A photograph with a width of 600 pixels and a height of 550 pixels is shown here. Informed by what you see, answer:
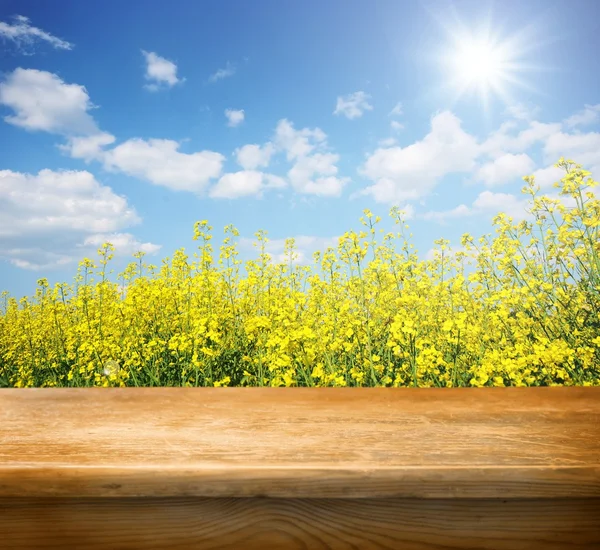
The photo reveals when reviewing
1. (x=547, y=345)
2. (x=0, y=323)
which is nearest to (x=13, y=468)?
(x=547, y=345)

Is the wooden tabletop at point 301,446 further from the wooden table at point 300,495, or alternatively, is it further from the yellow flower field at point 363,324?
the yellow flower field at point 363,324

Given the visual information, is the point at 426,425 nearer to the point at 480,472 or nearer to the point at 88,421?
the point at 480,472

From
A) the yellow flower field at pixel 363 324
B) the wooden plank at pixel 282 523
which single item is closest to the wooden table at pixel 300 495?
the wooden plank at pixel 282 523

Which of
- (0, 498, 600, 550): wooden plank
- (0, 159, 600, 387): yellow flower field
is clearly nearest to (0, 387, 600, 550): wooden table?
(0, 498, 600, 550): wooden plank

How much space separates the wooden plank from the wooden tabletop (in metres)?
0.03

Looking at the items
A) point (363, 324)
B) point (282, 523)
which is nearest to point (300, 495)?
point (282, 523)

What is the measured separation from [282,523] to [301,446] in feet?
0.37

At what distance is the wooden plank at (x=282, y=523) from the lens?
2.37 feet

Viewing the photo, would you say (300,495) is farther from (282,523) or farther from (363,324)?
(363,324)

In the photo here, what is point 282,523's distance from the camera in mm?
724

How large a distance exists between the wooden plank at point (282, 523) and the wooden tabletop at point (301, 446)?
0.10ft

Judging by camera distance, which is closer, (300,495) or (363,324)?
(300,495)

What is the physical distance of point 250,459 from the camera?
732mm

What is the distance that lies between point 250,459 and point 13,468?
321mm
